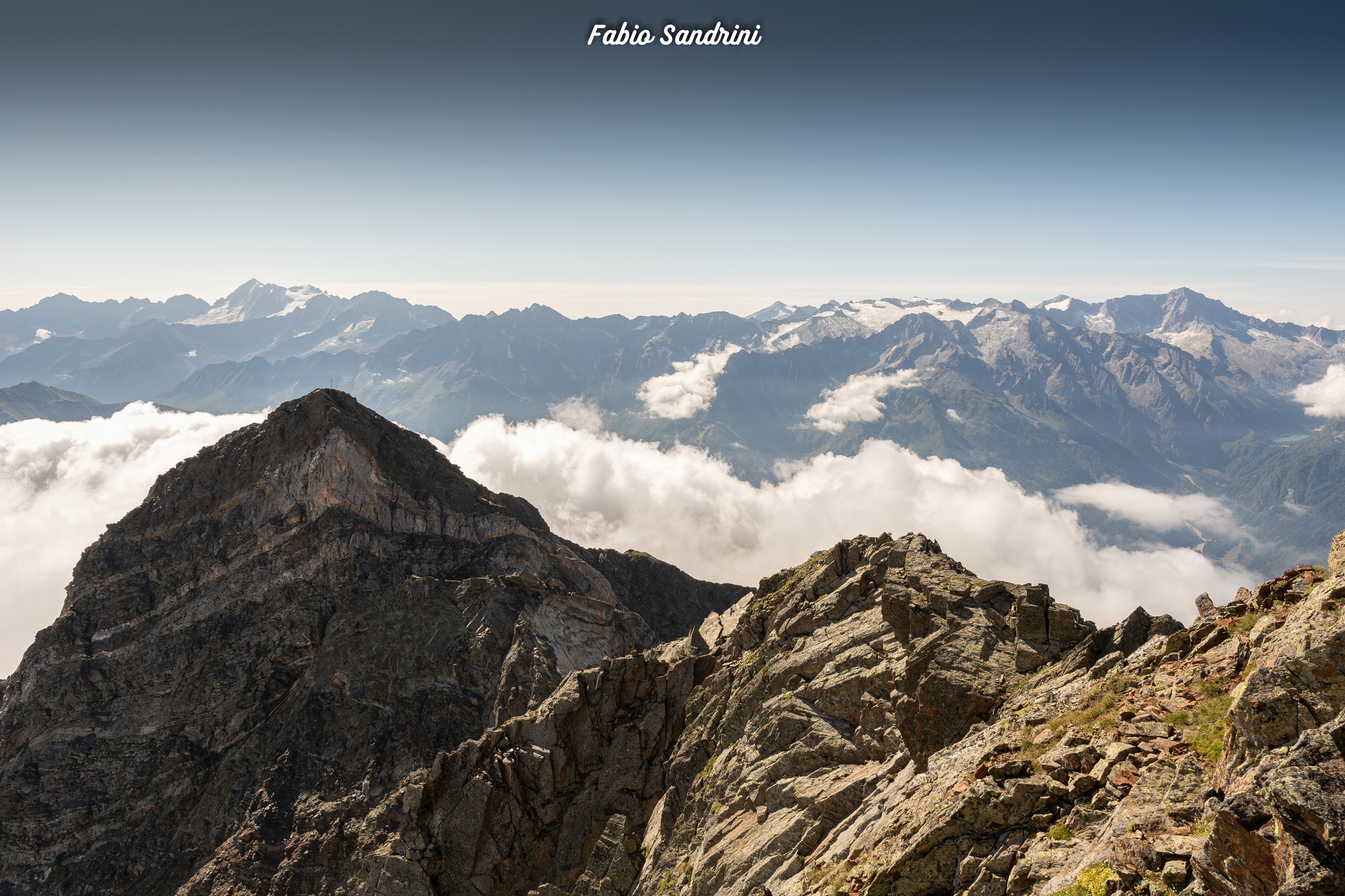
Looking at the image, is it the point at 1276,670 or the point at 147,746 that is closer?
the point at 1276,670

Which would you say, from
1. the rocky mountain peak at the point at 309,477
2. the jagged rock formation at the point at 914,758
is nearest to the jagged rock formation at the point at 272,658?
the rocky mountain peak at the point at 309,477

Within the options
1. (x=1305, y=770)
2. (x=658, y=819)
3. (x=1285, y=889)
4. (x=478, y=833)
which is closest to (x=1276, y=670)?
(x=1305, y=770)

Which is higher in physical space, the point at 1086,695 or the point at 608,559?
the point at 1086,695

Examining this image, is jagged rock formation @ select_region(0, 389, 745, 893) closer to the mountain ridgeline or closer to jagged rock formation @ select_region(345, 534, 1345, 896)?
the mountain ridgeline

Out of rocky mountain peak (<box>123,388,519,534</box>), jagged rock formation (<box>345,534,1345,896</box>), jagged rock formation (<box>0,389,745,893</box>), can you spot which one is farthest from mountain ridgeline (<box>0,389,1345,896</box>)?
rocky mountain peak (<box>123,388,519,534</box>)

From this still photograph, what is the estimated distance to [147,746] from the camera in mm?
84312

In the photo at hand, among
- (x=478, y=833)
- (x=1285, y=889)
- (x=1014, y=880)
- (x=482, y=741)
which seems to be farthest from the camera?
(x=482, y=741)

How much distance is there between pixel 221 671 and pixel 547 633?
141ft

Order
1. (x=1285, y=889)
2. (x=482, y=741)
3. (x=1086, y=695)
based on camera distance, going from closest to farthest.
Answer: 1. (x=1285, y=889)
2. (x=1086, y=695)
3. (x=482, y=741)

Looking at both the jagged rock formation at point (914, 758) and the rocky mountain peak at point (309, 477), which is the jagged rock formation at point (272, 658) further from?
the jagged rock formation at point (914, 758)

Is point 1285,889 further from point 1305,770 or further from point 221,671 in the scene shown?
point 221,671

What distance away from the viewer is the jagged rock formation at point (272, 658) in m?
77.4

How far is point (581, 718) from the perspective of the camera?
192 ft

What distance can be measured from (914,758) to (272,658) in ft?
296
